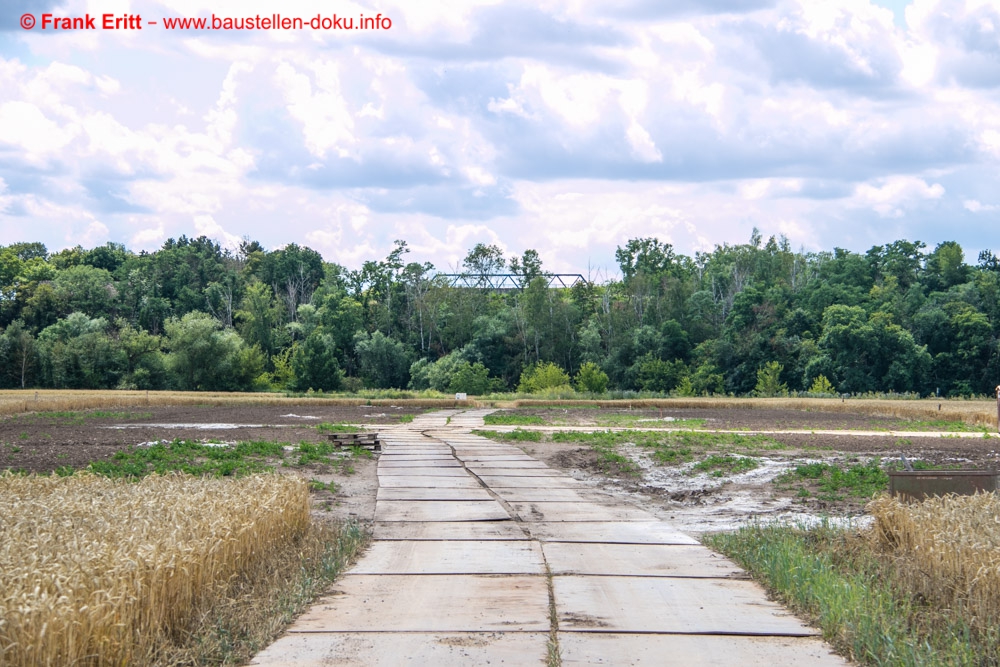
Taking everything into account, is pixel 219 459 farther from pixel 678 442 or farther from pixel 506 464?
pixel 678 442

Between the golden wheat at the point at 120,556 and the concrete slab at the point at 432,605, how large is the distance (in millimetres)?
968

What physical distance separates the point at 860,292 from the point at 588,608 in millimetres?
96637

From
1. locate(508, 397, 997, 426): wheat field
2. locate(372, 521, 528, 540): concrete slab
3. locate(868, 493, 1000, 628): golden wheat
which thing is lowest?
locate(508, 397, 997, 426): wheat field

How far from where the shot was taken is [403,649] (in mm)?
7156

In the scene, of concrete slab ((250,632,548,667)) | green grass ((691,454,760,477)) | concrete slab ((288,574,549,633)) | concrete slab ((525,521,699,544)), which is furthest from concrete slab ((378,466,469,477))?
concrete slab ((250,632,548,667))

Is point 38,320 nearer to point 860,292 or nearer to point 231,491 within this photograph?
point 860,292

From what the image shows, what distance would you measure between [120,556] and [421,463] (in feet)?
47.6

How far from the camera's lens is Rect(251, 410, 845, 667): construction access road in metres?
7.12

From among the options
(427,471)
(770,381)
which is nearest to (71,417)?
(427,471)

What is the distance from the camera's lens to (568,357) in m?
103

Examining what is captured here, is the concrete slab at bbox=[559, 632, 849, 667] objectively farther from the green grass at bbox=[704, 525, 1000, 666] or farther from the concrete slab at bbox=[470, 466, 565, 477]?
the concrete slab at bbox=[470, 466, 565, 477]

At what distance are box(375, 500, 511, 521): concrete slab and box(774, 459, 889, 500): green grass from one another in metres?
5.64

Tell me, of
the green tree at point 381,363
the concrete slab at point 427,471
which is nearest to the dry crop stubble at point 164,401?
the green tree at point 381,363

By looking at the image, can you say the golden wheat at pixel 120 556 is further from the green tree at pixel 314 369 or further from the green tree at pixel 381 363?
the green tree at pixel 381 363
